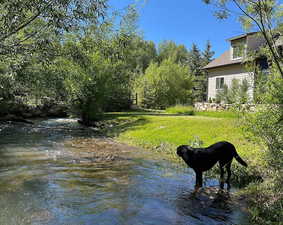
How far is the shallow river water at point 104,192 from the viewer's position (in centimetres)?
514

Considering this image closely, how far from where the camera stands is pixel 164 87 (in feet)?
117

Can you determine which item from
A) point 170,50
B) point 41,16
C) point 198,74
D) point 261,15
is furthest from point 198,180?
point 170,50

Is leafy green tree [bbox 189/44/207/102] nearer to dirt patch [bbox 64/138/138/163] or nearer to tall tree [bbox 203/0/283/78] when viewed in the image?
dirt patch [bbox 64/138/138/163]

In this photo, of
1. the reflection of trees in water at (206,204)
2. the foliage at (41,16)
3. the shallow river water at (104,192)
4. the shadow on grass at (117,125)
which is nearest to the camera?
the shallow river water at (104,192)

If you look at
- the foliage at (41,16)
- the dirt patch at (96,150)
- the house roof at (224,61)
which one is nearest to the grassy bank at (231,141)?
the dirt patch at (96,150)

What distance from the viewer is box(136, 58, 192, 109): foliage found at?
3606 centimetres

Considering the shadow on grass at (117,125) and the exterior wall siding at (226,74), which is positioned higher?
the exterior wall siding at (226,74)

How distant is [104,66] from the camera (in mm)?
20797

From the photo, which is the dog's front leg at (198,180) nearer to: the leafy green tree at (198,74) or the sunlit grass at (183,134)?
the sunlit grass at (183,134)

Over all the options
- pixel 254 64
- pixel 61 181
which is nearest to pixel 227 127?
pixel 254 64

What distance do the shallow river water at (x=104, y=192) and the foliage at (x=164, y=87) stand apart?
2537 cm

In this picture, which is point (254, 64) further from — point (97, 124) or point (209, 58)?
point (209, 58)

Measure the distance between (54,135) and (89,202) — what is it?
11116 millimetres

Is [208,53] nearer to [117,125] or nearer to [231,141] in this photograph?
[117,125]
